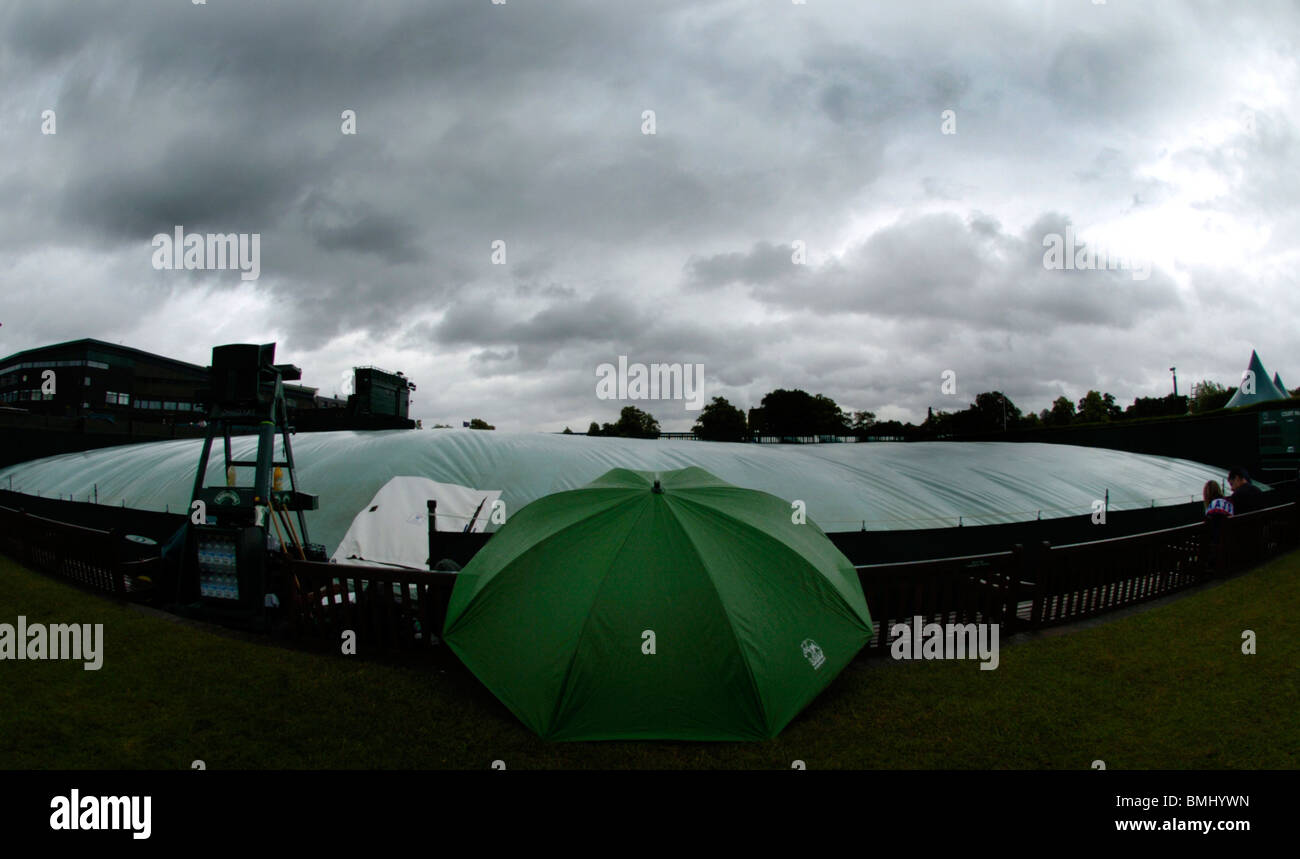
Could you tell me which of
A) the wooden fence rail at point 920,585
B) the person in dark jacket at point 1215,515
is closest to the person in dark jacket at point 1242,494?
the person in dark jacket at point 1215,515

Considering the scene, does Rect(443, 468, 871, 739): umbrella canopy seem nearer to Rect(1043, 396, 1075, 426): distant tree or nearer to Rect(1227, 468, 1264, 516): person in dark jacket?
Rect(1227, 468, 1264, 516): person in dark jacket

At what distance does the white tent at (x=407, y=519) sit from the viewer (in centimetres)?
1136

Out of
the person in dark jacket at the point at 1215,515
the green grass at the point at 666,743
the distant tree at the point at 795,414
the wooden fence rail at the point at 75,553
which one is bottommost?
the green grass at the point at 666,743

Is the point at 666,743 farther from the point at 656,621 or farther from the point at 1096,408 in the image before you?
the point at 1096,408

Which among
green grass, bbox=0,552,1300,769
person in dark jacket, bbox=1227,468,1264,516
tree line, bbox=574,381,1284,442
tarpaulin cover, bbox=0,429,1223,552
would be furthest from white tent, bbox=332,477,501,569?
tree line, bbox=574,381,1284,442

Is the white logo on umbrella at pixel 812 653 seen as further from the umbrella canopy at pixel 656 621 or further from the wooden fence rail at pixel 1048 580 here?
the wooden fence rail at pixel 1048 580

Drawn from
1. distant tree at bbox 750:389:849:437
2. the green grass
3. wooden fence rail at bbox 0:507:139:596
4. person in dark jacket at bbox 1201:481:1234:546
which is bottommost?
the green grass

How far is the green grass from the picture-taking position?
414 cm

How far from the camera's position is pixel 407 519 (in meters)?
12.1

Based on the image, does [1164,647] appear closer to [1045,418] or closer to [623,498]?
[623,498]

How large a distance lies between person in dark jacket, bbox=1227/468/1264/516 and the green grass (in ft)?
17.7

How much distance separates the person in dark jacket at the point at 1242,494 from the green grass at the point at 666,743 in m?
5.40
